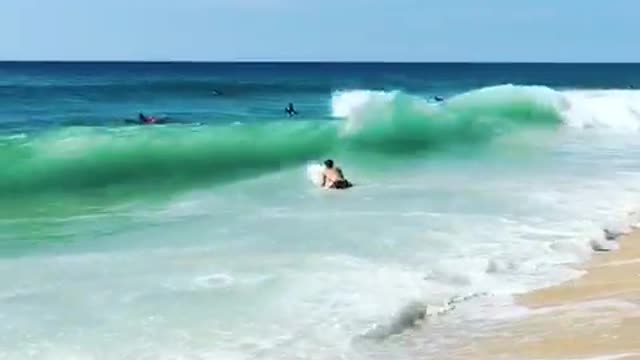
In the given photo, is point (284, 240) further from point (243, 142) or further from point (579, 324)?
Answer: point (243, 142)

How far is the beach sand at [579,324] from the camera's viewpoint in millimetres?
7684

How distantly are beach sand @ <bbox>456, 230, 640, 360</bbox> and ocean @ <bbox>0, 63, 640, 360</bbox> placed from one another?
0.81 ft

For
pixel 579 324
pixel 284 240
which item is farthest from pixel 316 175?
pixel 579 324

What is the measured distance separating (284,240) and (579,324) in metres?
5.28

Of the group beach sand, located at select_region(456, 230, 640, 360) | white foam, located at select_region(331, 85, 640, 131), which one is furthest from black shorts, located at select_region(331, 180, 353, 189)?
white foam, located at select_region(331, 85, 640, 131)

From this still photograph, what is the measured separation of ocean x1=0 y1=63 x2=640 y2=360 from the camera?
28.6ft

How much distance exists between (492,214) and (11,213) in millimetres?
7667

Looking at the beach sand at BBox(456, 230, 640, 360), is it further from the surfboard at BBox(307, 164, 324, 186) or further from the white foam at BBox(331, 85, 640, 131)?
the white foam at BBox(331, 85, 640, 131)

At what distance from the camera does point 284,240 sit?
42.9ft

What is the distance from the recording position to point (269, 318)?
358 inches

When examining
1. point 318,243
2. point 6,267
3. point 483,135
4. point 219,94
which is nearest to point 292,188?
point 318,243

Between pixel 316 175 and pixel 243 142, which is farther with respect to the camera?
pixel 243 142

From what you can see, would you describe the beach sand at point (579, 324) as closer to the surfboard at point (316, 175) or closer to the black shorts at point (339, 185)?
the black shorts at point (339, 185)

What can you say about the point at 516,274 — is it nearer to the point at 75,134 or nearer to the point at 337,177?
the point at 337,177
